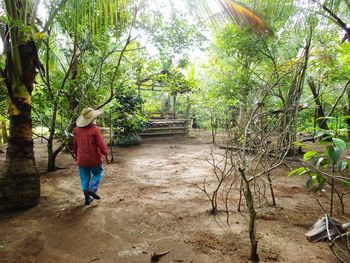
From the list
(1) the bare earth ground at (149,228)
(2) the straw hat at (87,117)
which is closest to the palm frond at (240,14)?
(2) the straw hat at (87,117)

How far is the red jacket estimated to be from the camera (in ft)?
12.4

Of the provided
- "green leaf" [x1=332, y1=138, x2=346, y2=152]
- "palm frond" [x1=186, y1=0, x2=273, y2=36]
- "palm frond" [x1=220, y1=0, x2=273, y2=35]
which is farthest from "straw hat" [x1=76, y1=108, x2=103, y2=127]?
"green leaf" [x1=332, y1=138, x2=346, y2=152]

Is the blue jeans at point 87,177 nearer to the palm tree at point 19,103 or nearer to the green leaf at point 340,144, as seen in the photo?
the palm tree at point 19,103

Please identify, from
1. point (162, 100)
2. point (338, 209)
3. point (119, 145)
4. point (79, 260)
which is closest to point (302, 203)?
point (338, 209)

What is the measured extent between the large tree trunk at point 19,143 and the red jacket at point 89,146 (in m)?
0.77

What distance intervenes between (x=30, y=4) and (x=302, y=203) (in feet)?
18.0

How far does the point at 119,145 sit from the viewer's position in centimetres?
1080

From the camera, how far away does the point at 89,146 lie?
12.4ft

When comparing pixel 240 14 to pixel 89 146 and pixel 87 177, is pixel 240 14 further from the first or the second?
pixel 87 177

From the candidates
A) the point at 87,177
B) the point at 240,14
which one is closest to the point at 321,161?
the point at 240,14

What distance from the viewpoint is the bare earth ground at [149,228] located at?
249 centimetres

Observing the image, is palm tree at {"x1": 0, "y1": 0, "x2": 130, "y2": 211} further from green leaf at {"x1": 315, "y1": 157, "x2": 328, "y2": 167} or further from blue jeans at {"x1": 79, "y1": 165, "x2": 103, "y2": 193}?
green leaf at {"x1": 315, "y1": 157, "x2": 328, "y2": 167}

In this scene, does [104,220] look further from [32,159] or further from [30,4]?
[30,4]

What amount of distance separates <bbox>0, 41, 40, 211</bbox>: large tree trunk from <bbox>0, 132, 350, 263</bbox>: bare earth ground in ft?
0.82
